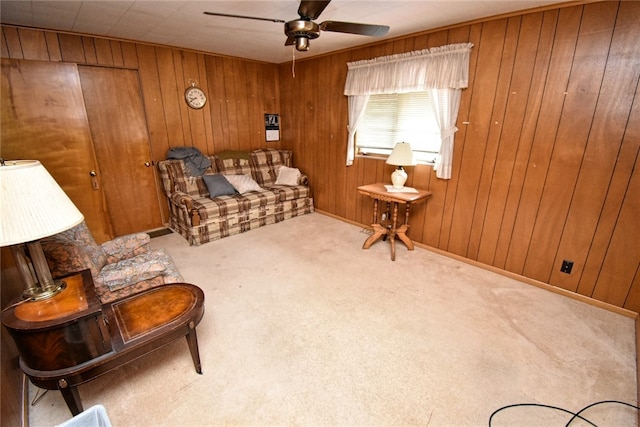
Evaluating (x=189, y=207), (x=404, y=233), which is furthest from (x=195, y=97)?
(x=404, y=233)

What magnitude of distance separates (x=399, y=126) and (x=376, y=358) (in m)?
2.70

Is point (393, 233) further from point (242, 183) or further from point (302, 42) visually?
point (242, 183)

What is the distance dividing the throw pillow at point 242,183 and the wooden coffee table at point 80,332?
2687mm

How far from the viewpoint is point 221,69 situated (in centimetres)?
433

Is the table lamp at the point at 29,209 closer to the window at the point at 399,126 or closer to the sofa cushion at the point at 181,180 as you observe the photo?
the sofa cushion at the point at 181,180

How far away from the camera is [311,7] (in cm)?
186

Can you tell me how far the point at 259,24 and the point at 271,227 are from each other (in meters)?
2.46

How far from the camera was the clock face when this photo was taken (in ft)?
13.5

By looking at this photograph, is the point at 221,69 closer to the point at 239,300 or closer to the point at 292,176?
the point at 292,176

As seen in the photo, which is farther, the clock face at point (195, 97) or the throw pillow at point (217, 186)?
the clock face at point (195, 97)

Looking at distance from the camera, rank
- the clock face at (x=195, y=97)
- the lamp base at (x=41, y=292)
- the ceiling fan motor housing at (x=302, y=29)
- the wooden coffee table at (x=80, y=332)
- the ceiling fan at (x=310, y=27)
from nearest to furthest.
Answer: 1. the wooden coffee table at (x=80, y=332)
2. the lamp base at (x=41, y=292)
3. the ceiling fan at (x=310, y=27)
4. the ceiling fan motor housing at (x=302, y=29)
5. the clock face at (x=195, y=97)

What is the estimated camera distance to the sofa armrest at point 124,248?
2258mm

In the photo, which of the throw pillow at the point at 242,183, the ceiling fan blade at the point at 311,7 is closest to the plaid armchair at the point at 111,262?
the throw pillow at the point at 242,183

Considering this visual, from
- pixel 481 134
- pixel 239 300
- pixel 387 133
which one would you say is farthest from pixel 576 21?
pixel 239 300
